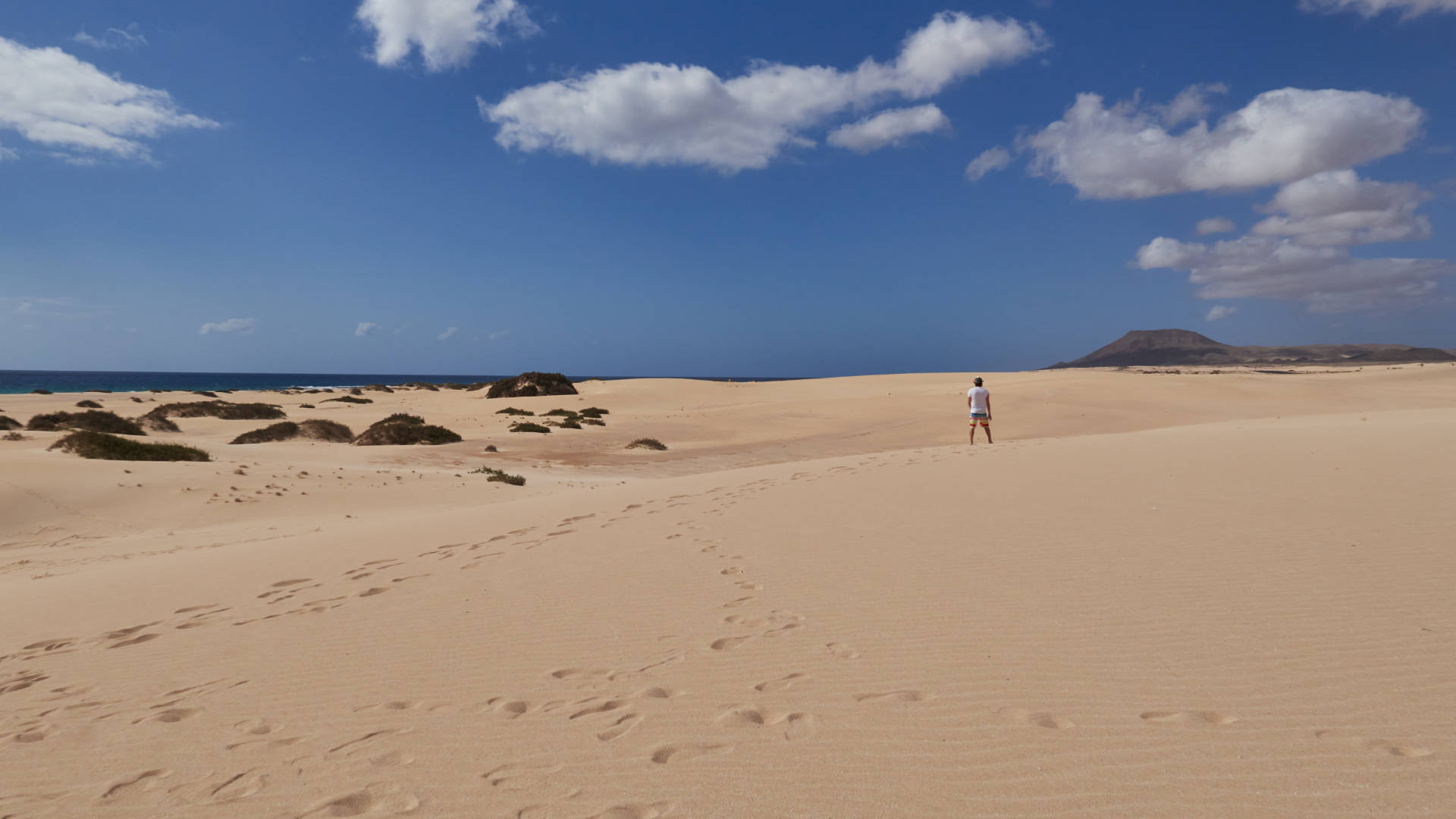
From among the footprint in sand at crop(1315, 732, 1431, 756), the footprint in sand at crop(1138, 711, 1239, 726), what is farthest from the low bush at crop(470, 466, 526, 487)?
the footprint in sand at crop(1315, 732, 1431, 756)

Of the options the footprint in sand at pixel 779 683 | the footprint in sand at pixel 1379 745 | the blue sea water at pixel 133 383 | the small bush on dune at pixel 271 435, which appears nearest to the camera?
the footprint in sand at pixel 1379 745

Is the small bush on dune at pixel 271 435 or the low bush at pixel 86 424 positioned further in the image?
the small bush on dune at pixel 271 435

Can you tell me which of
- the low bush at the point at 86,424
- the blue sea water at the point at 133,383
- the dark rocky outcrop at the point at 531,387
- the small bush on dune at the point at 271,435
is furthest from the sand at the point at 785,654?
the blue sea water at the point at 133,383

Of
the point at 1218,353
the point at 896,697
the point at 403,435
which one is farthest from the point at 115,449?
the point at 1218,353

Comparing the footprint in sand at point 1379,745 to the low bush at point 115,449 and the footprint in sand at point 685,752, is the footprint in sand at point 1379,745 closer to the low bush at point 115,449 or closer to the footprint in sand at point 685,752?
the footprint in sand at point 685,752

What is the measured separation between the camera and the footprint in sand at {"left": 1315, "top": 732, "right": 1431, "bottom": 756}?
265 centimetres

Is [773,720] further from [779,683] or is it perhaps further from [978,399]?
[978,399]

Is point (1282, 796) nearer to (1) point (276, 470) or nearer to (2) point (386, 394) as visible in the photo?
(1) point (276, 470)

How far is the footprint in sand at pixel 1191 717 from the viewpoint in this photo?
2.97 meters

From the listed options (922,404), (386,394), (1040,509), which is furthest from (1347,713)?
(386,394)

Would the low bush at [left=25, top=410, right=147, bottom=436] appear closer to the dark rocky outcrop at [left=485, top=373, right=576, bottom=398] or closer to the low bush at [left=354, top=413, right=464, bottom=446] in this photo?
the low bush at [left=354, top=413, right=464, bottom=446]

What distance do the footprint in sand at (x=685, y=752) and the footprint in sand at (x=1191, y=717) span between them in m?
1.74

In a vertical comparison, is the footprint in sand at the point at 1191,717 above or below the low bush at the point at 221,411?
below

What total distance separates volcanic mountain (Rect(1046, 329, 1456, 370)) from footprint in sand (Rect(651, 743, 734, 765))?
393ft
